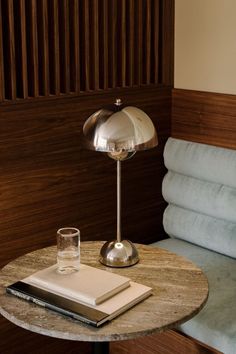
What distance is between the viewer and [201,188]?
2.39 m

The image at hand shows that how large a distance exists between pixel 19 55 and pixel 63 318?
967 millimetres

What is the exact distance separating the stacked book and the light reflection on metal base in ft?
0.33

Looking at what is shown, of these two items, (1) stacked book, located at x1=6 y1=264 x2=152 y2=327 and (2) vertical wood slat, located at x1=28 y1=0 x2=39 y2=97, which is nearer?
(1) stacked book, located at x1=6 y1=264 x2=152 y2=327

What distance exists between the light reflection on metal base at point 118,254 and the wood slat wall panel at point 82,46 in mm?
621

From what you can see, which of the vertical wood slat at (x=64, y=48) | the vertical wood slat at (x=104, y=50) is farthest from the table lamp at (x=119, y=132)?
the vertical wood slat at (x=104, y=50)

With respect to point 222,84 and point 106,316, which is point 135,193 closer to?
point 222,84

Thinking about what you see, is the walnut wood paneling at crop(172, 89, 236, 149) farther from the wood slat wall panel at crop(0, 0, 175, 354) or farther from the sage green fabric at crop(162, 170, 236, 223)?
the sage green fabric at crop(162, 170, 236, 223)

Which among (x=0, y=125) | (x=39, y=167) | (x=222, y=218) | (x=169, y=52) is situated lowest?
(x=222, y=218)

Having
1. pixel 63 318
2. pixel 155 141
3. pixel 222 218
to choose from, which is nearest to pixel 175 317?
pixel 63 318

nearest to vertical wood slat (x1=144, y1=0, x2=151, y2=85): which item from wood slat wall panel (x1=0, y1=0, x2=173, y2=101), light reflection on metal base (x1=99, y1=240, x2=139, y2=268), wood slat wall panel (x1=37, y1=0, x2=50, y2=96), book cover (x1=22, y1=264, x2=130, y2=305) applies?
wood slat wall panel (x1=0, y1=0, x2=173, y2=101)

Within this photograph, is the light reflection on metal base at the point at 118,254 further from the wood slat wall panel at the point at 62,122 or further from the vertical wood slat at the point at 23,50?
the vertical wood slat at the point at 23,50

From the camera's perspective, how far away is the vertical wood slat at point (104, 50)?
2311 millimetres

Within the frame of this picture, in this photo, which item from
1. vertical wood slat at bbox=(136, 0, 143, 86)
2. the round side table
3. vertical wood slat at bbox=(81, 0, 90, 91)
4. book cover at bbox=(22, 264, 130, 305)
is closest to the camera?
the round side table

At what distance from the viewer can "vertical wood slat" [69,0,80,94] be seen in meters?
2.20
